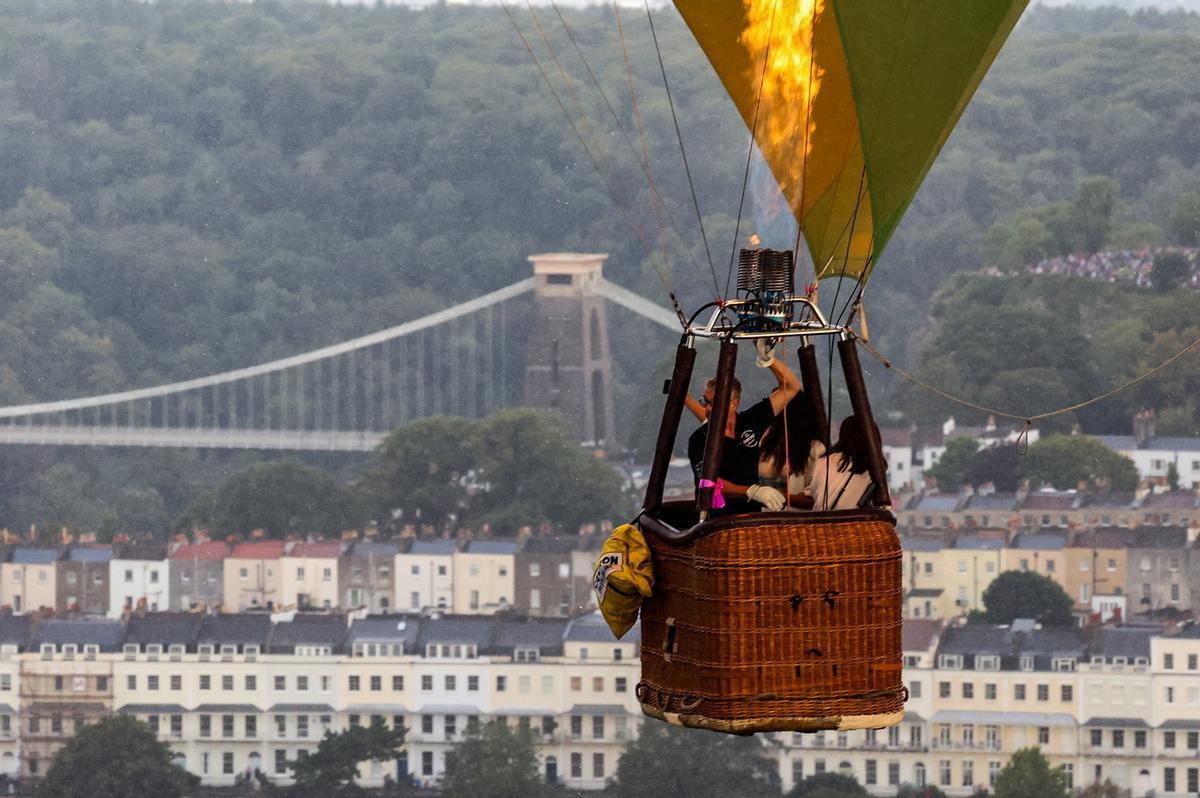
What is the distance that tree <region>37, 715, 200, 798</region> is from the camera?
102 ft

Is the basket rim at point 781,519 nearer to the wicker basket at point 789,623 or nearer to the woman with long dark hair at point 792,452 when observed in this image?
the wicker basket at point 789,623

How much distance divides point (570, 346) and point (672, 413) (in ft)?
136

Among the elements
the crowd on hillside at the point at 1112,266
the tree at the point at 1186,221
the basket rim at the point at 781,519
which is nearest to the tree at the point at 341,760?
the crowd on hillside at the point at 1112,266

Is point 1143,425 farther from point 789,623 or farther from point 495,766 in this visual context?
point 789,623

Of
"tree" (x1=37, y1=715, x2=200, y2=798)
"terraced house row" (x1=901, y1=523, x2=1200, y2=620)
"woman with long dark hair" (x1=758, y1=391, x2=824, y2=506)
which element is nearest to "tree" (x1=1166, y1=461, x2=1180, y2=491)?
"terraced house row" (x1=901, y1=523, x2=1200, y2=620)

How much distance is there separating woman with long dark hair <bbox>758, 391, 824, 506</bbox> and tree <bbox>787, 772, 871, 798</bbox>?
2471 centimetres

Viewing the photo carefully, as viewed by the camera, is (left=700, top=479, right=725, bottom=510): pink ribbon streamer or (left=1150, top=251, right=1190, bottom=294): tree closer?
(left=700, top=479, right=725, bottom=510): pink ribbon streamer

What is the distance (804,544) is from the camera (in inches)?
171

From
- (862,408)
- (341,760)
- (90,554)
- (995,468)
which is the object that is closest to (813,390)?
(862,408)

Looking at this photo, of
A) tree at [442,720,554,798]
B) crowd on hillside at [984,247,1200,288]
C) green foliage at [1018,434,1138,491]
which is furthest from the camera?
crowd on hillside at [984,247,1200,288]

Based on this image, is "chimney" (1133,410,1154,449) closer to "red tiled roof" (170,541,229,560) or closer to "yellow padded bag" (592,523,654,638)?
"red tiled roof" (170,541,229,560)

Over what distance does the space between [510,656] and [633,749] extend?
125 inches

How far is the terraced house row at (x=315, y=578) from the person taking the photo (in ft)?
119

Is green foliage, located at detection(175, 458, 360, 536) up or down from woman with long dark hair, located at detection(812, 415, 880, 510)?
up
